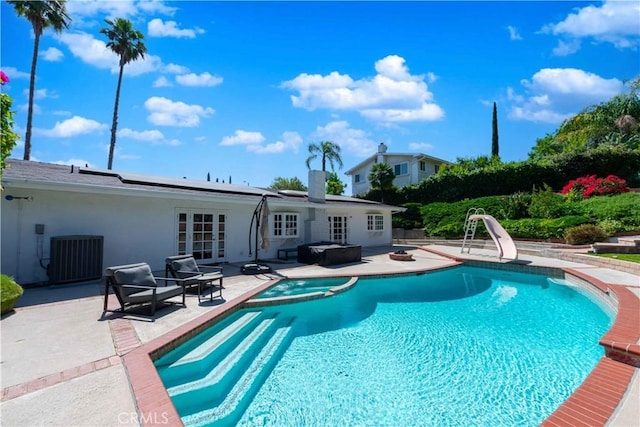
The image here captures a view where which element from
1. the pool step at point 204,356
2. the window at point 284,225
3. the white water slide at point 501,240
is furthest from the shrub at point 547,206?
the pool step at point 204,356

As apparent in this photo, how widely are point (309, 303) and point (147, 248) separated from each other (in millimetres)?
6459

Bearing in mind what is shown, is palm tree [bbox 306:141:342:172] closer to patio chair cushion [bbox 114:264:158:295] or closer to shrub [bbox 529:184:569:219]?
shrub [bbox 529:184:569:219]

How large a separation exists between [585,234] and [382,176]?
16.4m

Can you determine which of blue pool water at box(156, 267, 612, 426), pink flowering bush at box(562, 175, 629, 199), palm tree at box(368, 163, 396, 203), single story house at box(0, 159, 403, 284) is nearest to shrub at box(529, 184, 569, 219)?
pink flowering bush at box(562, 175, 629, 199)

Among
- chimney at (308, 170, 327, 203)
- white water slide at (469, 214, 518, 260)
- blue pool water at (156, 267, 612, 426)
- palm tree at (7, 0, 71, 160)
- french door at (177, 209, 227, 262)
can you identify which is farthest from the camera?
palm tree at (7, 0, 71, 160)

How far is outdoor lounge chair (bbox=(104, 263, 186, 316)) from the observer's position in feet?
18.4

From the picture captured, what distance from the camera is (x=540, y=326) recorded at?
6.51 metres

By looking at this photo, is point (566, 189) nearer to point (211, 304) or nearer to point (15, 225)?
point (211, 304)

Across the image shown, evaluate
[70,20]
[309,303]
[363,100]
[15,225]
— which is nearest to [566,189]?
[363,100]

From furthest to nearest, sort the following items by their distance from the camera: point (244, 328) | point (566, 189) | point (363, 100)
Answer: point (566, 189) < point (363, 100) < point (244, 328)

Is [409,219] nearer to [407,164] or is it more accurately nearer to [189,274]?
[407,164]

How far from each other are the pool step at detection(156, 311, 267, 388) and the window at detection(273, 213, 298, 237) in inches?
324

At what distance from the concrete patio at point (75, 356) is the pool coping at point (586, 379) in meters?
0.09

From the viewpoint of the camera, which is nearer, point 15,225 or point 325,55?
point 15,225
